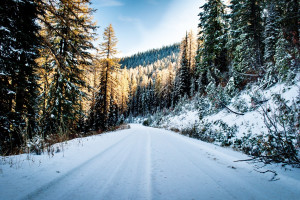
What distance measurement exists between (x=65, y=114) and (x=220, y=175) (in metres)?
10.2

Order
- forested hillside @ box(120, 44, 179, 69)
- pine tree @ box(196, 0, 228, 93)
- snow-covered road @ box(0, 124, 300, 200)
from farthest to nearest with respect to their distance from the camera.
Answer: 1. forested hillside @ box(120, 44, 179, 69)
2. pine tree @ box(196, 0, 228, 93)
3. snow-covered road @ box(0, 124, 300, 200)

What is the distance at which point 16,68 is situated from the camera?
5312 mm

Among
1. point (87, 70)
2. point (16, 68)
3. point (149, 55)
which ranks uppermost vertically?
point (149, 55)

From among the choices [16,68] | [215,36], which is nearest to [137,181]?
[16,68]

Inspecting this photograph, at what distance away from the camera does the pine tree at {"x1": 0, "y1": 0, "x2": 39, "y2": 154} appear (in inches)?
139

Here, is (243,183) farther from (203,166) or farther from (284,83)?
(284,83)

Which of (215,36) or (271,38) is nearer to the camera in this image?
(271,38)

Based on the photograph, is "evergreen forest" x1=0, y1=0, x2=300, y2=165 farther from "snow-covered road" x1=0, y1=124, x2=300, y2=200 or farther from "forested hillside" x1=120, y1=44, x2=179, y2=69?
"forested hillside" x1=120, y1=44, x2=179, y2=69

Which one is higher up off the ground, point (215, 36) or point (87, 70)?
point (215, 36)

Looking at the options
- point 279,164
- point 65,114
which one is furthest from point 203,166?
point 65,114

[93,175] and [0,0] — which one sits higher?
[0,0]

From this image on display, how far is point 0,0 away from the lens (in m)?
3.13

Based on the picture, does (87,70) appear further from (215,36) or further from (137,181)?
(215,36)

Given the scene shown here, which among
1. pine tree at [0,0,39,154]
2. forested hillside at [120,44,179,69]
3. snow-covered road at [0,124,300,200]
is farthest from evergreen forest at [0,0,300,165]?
forested hillside at [120,44,179,69]
